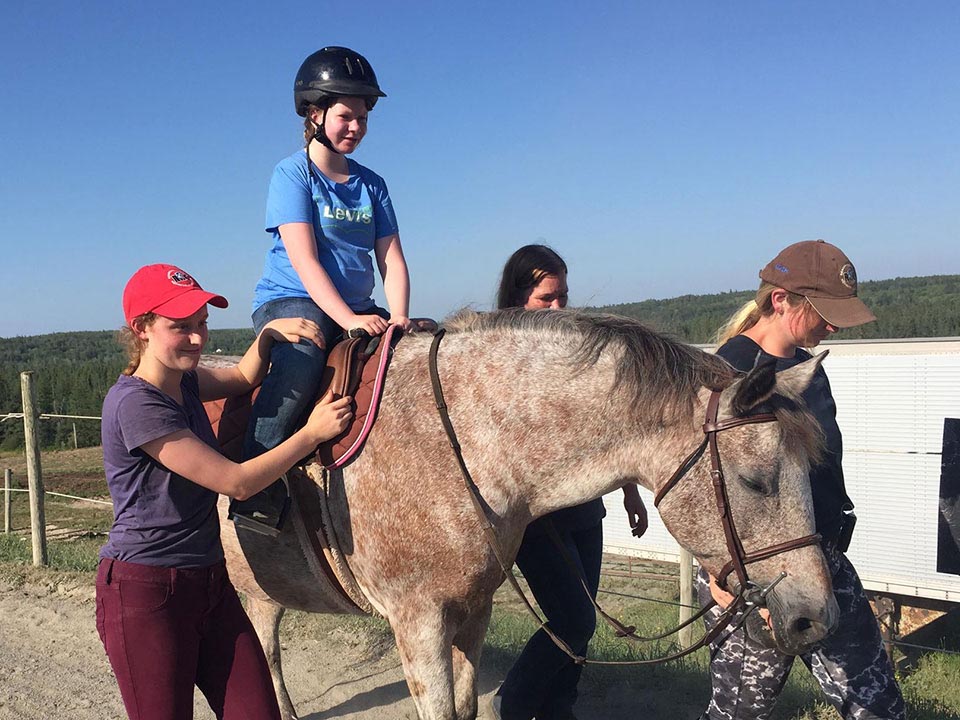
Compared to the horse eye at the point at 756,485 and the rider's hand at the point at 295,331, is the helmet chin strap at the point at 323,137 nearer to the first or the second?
the rider's hand at the point at 295,331

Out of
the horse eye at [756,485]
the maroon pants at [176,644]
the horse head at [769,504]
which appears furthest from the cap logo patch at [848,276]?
the maroon pants at [176,644]

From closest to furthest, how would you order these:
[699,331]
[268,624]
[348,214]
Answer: [348,214] → [268,624] → [699,331]

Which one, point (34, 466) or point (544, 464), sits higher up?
point (544, 464)

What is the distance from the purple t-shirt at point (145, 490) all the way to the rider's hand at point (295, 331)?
510mm

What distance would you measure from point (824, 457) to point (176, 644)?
2325 mm

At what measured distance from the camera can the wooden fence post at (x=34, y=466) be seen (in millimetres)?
7973

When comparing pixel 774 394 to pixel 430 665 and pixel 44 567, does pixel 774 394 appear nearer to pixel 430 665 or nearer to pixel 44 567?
pixel 430 665

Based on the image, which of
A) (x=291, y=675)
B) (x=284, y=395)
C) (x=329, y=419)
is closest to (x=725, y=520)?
(x=329, y=419)

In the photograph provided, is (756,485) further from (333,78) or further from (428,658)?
(333,78)

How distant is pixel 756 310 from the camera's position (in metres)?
3.15

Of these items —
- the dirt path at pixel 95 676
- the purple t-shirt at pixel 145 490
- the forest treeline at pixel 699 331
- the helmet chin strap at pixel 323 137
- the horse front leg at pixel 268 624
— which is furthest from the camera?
the forest treeline at pixel 699 331

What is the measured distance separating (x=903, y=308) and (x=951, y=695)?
38.6m

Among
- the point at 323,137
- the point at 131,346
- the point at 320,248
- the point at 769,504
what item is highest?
the point at 323,137

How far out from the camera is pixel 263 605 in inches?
163
